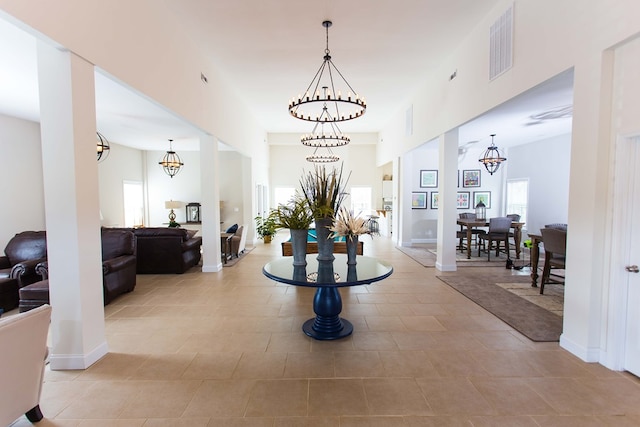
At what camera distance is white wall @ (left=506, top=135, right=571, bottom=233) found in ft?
27.3

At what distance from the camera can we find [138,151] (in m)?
10.1

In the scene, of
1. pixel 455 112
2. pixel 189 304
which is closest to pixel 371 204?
pixel 455 112

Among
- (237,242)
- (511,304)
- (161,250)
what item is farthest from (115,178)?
(511,304)

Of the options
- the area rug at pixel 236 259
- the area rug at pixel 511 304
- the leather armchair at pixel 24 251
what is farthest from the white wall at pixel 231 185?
the area rug at pixel 511 304

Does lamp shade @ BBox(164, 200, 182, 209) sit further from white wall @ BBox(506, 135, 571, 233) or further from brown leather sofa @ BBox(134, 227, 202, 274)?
white wall @ BBox(506, 135, 571, 233)

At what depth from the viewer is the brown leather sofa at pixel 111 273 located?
12.1 ft

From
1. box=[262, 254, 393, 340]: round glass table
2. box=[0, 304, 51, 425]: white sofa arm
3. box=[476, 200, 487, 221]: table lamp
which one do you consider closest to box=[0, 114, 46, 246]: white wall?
box=[0, 304, 51, 425]: white sofa arm

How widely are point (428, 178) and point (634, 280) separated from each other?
753 cm

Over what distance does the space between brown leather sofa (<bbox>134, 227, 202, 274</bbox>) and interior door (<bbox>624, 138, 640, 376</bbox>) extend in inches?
249

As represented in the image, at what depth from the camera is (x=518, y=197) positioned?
961cm

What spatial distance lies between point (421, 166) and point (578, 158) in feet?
23.2

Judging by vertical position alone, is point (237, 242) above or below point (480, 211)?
below

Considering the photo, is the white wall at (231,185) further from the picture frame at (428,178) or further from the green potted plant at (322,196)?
the green potted plant at (322,196)

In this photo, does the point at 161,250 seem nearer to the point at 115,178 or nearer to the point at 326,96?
the point at 326,96
